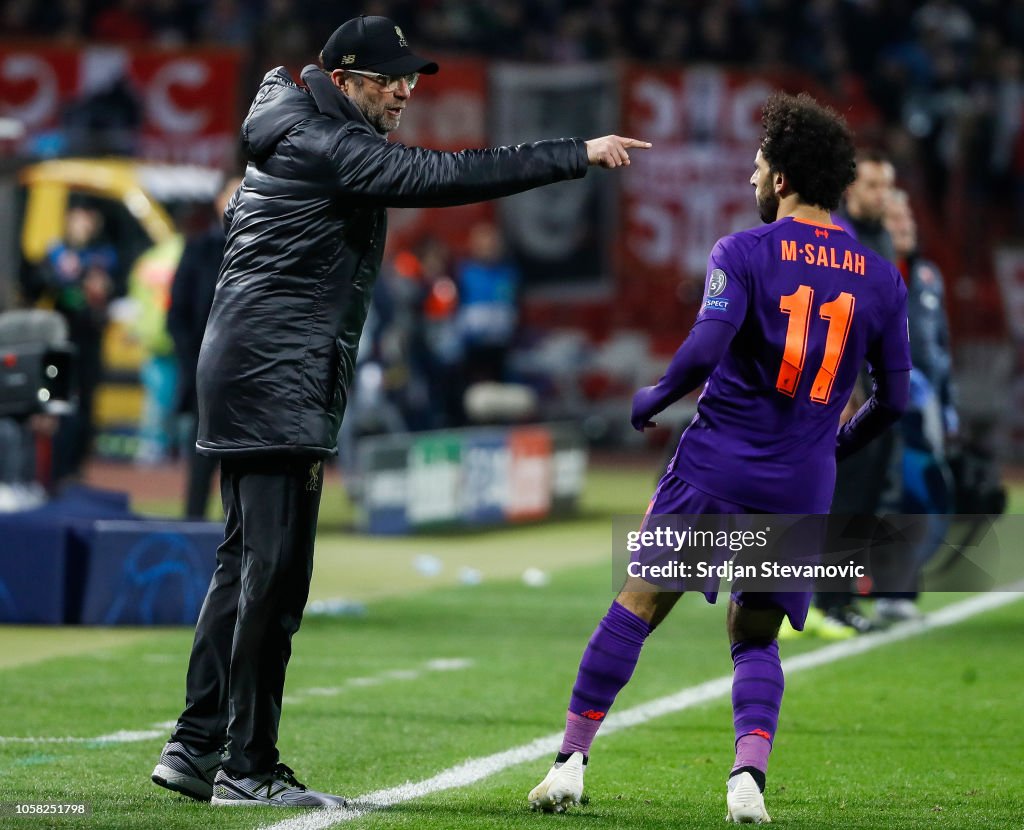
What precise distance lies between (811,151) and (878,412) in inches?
30.9

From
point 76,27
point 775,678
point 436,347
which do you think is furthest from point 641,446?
point 775,678

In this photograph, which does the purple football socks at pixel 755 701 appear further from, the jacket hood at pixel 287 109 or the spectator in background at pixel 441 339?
the spectator in background at pixel 441 339

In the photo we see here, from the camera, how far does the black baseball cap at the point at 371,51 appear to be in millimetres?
5645

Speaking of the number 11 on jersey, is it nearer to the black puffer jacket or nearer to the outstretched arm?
the outstretched arm

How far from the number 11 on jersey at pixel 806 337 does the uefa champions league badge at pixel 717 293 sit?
159mm

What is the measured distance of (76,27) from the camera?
2366 cm

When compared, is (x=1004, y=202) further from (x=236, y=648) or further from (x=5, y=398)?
(x=236, y=648)

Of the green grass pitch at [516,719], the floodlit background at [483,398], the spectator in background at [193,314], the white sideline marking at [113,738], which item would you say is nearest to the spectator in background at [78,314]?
the floodlit background at [483,398]

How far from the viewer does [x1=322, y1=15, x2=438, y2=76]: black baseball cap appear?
222 inches

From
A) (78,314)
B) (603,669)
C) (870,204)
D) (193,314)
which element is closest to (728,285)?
(603,669)

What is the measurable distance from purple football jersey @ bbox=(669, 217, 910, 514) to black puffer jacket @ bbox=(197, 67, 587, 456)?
2.57 feet

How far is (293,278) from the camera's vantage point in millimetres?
5578

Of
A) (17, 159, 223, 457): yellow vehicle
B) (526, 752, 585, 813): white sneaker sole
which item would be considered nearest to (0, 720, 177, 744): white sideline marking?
(526, 752, 585, 813): white sneaker sole

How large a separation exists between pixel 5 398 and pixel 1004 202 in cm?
1519
